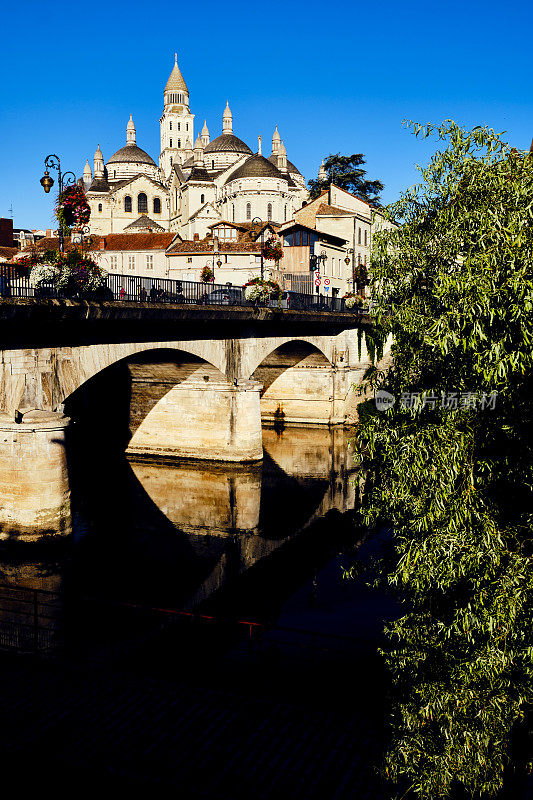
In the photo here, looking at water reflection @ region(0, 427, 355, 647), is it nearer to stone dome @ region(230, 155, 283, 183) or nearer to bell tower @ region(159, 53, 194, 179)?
stone dome @ region(230, 155, 283, 183)

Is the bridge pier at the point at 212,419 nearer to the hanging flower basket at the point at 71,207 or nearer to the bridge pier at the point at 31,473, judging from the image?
the hanging flower basket at the point at 71,207

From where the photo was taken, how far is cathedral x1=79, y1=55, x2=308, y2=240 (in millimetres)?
103375

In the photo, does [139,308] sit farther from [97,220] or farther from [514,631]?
[97,220]

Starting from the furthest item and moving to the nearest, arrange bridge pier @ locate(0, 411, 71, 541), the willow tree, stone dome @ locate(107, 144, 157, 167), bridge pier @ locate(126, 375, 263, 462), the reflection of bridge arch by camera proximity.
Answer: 1. stone dome @ locate(107, 144, 157, 167)
2. bridge pier @ locate(126, 375, 263, 462)
3. the reflection of bridge arch
4. bridge pier @ locate(0, 411, 71, 541)
5. the willow tree

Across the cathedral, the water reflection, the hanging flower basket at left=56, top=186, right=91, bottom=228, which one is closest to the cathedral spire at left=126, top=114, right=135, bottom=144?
the cathedral

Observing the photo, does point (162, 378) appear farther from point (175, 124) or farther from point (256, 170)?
point (175, 124)

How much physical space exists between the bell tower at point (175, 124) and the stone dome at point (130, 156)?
10177 mm

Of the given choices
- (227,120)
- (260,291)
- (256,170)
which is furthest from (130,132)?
(260,291)

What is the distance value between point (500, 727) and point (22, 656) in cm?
875

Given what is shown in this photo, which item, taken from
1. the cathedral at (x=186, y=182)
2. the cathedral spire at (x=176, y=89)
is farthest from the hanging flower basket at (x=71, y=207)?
the cathedral spire at (x=176, y=89)

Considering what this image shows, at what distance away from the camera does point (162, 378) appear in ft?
111

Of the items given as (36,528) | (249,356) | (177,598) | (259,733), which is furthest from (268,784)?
(249,356)

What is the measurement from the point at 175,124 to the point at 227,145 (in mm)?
23763

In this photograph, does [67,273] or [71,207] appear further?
[71,207]
